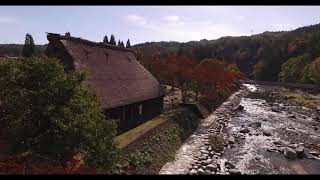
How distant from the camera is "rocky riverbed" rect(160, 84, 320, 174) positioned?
22.2m

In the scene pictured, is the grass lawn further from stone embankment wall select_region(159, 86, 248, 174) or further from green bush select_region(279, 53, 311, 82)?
green bush select_region(279, 53, 311, 82)

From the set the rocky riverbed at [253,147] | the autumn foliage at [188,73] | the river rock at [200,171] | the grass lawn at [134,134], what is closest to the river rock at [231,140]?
the rocky riverbed at [253,147]

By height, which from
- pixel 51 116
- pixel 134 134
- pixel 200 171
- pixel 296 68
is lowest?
pixel 200 171

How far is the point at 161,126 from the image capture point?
25891 millimetres

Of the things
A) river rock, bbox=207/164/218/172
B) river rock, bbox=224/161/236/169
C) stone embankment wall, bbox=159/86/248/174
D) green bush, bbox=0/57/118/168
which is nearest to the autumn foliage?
stone embankment wall, bbox=159/86/248/174

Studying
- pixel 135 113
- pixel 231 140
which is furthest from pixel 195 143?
pixel 135 113

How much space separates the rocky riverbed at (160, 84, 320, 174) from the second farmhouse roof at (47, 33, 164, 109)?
5.50 metres

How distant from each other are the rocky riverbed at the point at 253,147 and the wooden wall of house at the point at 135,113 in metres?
4.04

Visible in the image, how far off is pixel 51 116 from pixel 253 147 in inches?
803

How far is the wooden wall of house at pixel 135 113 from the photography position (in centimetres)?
2247

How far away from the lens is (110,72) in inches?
977

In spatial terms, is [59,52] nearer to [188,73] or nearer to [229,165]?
[229,165]

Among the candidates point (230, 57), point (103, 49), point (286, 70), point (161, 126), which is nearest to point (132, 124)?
point (161, 126)
